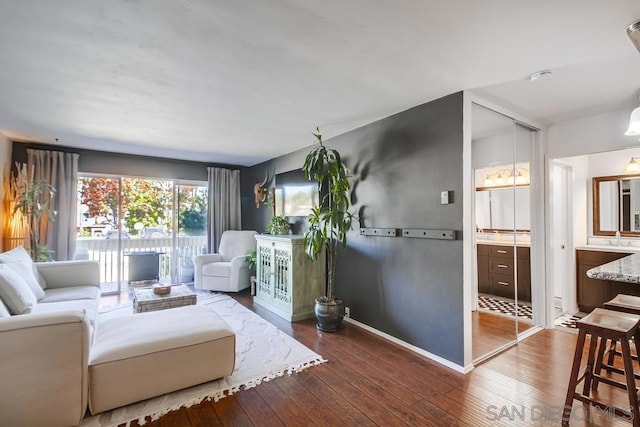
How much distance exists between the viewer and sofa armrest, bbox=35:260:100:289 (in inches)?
130

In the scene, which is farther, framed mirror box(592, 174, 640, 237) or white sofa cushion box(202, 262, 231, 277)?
white sofa cushion box(202, 262, 231, 277)

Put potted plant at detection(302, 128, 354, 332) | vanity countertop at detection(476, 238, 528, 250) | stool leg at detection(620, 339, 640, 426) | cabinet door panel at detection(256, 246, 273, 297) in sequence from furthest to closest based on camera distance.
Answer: cabinet door panel at detection(256, 246, 273, 297) < vanity countertop at detection(476, 238, 528, 250) < potted plant at detection(302, 128, 354, 332) < stool leg at detection(620, 339, 640, 426)

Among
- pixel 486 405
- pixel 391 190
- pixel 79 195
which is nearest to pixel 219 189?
pixel 79 195

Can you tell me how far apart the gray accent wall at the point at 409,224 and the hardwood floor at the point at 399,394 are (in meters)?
0.33

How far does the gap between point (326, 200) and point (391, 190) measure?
100cm

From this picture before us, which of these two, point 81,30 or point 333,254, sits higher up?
point 81,30

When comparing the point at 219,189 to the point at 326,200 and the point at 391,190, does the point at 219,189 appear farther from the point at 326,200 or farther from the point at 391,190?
the point at 391,190

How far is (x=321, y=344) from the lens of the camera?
9.61ft

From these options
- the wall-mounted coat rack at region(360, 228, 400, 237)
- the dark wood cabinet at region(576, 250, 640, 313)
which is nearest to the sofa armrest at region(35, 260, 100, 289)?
the wall-mounted coat rack at region(360, 228, 400, 237)

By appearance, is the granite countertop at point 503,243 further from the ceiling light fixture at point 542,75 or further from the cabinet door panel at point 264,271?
the cabinet door panel at point 264,271

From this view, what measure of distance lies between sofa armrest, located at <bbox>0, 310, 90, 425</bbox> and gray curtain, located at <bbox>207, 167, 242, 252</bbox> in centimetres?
397

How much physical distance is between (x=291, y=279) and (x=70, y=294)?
2.26 meters

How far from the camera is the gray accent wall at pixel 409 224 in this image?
2510 mm

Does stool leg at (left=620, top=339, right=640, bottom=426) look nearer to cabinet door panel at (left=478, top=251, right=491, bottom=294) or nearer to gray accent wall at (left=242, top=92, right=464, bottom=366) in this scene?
gray accent wall at (left=242, top=92, right=464, bottom=366)
